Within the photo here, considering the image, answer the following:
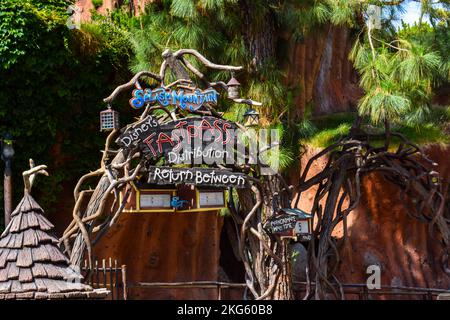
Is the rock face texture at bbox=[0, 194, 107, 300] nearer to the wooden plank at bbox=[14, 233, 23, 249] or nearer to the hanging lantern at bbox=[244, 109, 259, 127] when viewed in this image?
the wooden plank at bbox=[14, 233, 23, 249]

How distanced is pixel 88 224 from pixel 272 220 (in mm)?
2684

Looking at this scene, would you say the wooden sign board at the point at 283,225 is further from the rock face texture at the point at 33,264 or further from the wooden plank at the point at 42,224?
the wooden plank at the point at 42,224

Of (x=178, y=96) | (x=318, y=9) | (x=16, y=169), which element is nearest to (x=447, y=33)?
(x=318, y=9)

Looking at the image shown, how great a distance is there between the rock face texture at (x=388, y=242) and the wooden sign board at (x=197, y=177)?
3.82 meters

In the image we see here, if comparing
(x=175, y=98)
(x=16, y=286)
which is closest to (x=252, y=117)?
(x=175, y=98)

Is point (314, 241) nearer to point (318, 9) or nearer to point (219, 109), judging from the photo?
point (219, 109)

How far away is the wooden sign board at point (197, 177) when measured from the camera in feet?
39.7

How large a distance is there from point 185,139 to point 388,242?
5417mm

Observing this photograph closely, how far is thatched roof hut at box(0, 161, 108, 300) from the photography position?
Result: 823 cm

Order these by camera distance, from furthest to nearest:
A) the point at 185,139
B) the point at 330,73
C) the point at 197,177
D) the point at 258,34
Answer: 1. the point at 330,73
2. the point at 258,34
3. the point at 185,139
4. the point at 197,177

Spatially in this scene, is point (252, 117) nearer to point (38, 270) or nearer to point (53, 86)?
point (53, 86)

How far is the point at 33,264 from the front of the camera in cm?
840

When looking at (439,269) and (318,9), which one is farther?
(439,269)
